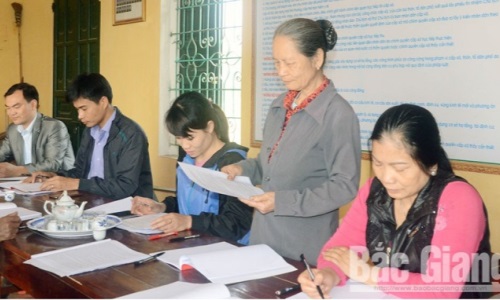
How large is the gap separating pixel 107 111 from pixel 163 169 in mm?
1610

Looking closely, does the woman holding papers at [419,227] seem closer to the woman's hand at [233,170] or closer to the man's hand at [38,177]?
the woman's hand at [233,170]

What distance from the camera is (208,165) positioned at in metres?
2.37

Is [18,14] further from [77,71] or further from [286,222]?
[286,222]

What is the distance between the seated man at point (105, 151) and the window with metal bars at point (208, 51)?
1.16 metres

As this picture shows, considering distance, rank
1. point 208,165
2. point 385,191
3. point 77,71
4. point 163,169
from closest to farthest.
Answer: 1. point 385,191
2. point 208,165
3. point 163,169
4. point 77,71

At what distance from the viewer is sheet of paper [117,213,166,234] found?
2117 millimetres

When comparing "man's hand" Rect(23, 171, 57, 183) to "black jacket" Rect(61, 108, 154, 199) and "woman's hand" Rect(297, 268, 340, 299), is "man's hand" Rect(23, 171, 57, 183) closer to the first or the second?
"black jacket" Rect(61, 108, 154, 199)

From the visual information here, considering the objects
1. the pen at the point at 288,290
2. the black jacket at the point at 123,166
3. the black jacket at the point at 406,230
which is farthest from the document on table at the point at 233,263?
the black jacket at the point at 123,166

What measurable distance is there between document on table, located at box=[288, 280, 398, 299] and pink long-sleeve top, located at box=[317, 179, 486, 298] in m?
0.02

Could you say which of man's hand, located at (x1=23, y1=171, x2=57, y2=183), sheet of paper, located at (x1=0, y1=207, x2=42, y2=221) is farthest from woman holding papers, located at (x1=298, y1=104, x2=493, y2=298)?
man's hand, located at (x1=23, y1=171, x2=57, y2=183)

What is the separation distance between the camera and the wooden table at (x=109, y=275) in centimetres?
153

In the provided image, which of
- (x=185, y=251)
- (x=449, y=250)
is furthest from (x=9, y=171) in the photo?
(x=449, y=250)

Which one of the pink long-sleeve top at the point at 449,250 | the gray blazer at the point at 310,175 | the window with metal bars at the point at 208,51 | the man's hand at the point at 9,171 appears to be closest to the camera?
the pink long-sleeve top at the point at 449,250

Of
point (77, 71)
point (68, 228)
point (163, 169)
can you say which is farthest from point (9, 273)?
point (77, 71)
